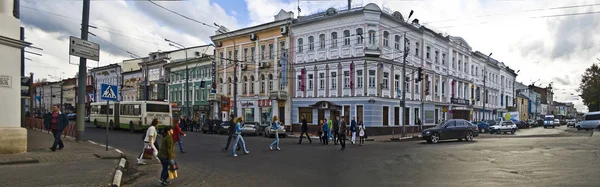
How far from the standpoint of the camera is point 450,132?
25.8 m

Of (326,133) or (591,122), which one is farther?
(591,122)

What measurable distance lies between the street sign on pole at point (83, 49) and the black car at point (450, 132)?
18546 mm

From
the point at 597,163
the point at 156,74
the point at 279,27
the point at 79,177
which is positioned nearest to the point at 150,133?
the point at 79,177

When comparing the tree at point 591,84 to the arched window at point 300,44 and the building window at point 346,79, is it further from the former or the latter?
the arched window at point 300,44

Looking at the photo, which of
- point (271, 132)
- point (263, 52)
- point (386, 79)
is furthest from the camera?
point (263, 52)

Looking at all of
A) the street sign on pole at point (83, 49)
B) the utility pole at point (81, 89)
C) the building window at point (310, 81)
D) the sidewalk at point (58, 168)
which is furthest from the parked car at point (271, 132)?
the sidewalk at point (58, 168)

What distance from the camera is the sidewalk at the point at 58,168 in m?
9.30

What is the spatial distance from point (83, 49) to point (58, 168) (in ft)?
22.8

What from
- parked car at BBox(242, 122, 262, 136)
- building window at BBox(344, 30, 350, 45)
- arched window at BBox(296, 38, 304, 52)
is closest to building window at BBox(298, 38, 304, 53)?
arched window at BBox(296, 38, 304, 52)

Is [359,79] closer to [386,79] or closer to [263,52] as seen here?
[386,79]

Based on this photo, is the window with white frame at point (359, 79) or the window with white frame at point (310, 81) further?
the window with white frame at point (310, 81)

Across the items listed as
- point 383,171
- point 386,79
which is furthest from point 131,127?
point 383,171

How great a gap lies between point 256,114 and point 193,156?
28.1m

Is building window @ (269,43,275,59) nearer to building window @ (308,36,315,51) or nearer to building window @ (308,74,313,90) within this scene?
building window @ (308,36,315,51)
